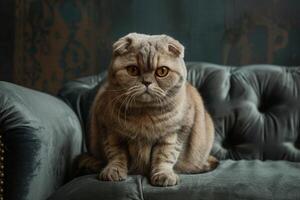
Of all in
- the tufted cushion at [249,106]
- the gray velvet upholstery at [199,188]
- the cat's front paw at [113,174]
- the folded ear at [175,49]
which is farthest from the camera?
the tufted cushion at [249,106]

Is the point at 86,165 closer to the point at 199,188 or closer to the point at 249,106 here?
the point at 199,188

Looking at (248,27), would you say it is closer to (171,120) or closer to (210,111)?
(210,111)

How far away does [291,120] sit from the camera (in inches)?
67.4

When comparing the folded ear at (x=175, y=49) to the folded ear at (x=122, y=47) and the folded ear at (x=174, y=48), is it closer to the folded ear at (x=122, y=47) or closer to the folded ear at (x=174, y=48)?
the folded ear at (x=174, y=48)

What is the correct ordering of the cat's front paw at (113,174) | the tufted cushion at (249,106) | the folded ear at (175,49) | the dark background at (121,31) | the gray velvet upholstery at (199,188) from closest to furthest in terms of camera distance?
the gray velvet upholstery at (199,188), the cat's front paw at (113,174), the folded ear at (175,49), the tufted cushion at (249,106), the dark background at (121,31)

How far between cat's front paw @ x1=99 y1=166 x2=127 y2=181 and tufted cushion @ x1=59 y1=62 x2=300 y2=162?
1.91ft

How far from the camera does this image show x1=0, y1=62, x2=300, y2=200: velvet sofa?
3.67ft

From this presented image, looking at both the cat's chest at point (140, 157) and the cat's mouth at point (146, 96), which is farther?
the cat's chest at point (140, 157)

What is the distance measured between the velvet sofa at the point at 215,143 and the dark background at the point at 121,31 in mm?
280

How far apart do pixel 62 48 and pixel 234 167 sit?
3.96 feet

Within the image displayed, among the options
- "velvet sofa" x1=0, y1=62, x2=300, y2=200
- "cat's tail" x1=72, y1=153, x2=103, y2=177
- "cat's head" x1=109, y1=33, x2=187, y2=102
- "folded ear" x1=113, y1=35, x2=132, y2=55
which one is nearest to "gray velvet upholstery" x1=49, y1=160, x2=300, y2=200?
"velvet sofa" x1=0, y1=62, x2=300, y2=200

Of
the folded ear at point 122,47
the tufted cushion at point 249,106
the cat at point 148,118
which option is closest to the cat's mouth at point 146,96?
the cat at point 148,118

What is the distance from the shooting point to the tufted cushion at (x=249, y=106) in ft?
5.59

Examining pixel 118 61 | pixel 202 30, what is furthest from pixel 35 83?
A: pixel 118 61
